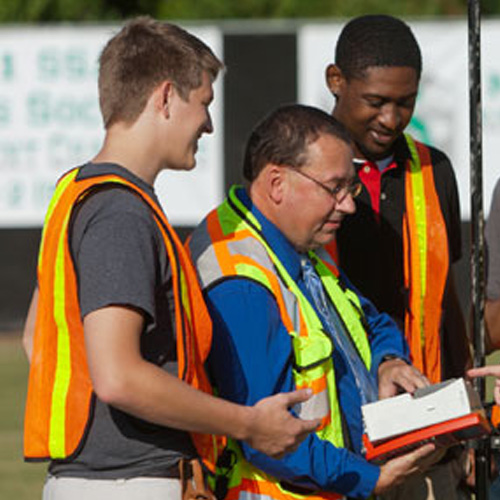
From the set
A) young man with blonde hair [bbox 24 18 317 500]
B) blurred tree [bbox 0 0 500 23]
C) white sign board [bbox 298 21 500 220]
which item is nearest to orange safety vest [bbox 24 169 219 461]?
young man with blonde hair [bbox 24 18 317 500]

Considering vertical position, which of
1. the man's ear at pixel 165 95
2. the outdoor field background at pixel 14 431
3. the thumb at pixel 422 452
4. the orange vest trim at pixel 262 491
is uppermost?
the man's ear at pixel 165 95

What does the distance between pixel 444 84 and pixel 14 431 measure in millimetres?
6371

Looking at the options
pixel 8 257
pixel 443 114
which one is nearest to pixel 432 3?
pixel 443 114

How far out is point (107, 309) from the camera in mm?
3027

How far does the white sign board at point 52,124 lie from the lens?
14.0 m

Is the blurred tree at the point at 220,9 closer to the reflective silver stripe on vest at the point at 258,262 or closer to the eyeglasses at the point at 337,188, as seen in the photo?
the eyeglasses at the point at 337,188

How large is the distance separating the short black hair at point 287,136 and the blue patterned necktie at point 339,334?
11.4 inches

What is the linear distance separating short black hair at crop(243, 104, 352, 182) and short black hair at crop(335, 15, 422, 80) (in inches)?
26.5

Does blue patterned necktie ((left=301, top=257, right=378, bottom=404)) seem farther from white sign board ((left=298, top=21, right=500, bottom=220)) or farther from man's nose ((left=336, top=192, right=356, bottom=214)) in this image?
white sign board ((left=298, top=21, right=500, bottom=220))

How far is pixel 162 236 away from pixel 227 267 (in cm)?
47

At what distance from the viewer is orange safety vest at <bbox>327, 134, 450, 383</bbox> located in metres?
4.42

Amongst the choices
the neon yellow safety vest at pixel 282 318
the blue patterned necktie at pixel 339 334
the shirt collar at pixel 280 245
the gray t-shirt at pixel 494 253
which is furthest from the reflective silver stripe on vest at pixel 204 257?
the gray t-shirt at pixel 494 253

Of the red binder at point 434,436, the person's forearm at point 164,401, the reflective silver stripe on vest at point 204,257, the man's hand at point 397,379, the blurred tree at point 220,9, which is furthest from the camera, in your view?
the blurred tree at point 220,9

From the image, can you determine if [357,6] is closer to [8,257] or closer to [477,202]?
[8,257]
